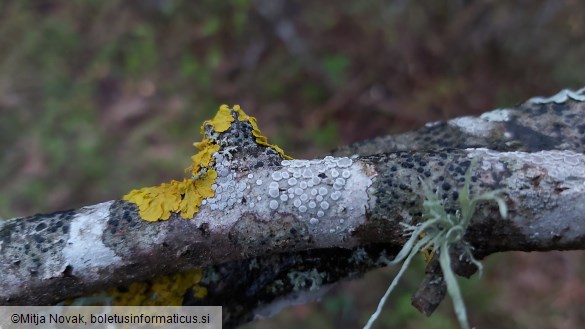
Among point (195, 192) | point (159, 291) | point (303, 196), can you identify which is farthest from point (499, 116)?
point (159, 291)

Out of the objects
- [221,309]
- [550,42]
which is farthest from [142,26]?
[221,309]

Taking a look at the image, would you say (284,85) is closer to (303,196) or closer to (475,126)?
(475,126)

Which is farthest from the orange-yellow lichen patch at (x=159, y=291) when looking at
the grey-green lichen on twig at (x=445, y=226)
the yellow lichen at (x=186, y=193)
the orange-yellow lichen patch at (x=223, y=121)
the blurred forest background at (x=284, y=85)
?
the blurred forest background at (x=284, y=85)

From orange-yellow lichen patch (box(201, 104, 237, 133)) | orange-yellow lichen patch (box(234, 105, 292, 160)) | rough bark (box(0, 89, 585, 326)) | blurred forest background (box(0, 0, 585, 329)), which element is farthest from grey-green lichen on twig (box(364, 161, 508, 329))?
blurred forest background (box(0, 0, 585, 329))

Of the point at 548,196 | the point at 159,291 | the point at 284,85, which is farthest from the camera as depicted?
the point at 284,85

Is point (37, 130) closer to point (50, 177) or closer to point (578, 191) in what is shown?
point (50, 177)

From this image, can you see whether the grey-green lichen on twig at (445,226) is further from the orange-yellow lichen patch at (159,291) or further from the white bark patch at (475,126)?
the orange-yellow lichen patch at (159,291)
